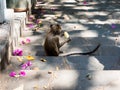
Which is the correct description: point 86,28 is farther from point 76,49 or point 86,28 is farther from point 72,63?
point 72,63

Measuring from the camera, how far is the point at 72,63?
15.2 ft

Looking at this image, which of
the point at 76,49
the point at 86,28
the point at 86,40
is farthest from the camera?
the point at 86,28

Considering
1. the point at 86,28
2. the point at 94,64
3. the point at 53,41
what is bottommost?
the point at 86,28

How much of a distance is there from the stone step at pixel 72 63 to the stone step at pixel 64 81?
410 mm

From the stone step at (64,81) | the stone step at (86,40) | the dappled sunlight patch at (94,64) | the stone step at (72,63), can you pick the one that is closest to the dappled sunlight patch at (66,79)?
the stone step at (64,81)

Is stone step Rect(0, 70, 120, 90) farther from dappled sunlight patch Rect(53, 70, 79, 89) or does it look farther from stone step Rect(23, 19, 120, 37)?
stone step Rect(23, 19, 120, 37)

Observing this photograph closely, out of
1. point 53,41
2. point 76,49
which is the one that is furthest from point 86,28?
point 53,41

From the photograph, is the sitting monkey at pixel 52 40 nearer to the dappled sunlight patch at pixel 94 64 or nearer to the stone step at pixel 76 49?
the stone step at pixel 76 49

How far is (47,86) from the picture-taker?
376 centimetres

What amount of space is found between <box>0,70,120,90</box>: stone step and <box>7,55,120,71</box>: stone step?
0.41 meters

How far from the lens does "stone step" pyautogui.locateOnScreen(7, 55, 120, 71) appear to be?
4.46 m

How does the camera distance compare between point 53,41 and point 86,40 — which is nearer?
point 53,41

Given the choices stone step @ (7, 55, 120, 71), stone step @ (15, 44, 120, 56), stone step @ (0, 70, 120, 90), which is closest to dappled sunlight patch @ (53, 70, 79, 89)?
stone step @ (0, 70, 120, 90)

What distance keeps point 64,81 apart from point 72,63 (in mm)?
790
